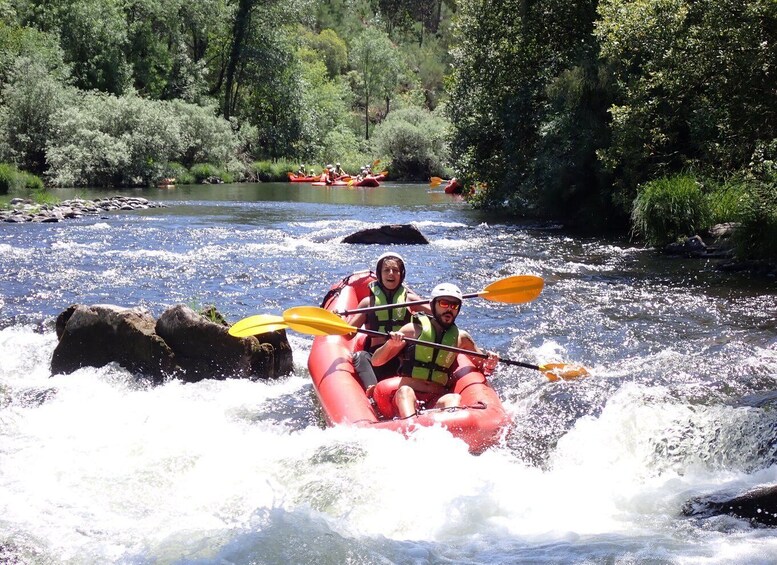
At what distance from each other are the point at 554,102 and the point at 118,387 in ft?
36.0

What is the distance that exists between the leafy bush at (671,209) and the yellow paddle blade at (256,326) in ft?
24.1

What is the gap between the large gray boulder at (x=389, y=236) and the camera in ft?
43.9

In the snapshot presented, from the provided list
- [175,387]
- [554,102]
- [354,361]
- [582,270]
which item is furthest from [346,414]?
[554,102]

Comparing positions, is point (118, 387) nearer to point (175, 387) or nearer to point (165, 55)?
point (175, 387)

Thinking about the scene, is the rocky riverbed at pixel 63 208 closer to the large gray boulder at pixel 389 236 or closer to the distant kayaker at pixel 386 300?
the large gray boulder at pixel 389 236

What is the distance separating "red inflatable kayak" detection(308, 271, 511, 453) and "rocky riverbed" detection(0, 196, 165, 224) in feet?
34.9

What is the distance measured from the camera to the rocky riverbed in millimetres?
15405

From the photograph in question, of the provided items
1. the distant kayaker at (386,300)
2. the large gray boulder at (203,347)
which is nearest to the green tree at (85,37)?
the large gray boulder at (203,347)

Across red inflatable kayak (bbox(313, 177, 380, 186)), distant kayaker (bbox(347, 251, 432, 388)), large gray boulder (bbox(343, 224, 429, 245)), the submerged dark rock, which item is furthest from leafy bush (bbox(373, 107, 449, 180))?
the submerged dark rock

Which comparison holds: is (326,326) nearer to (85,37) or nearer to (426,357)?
(426,357)

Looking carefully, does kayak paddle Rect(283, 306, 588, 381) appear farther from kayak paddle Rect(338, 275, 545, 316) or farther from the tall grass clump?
the tall grass clump

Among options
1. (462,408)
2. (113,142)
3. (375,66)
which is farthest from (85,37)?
(462,408)

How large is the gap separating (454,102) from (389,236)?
20.0 feet

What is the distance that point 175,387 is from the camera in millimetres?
6301
